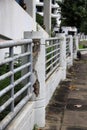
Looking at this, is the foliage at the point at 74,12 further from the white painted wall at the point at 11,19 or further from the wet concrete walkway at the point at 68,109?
the wet concrete walkway at the point at 68,109

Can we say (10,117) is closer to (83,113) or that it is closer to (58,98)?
(83,113)

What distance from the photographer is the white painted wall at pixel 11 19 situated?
1478cm

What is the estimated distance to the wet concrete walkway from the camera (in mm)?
→ 8152

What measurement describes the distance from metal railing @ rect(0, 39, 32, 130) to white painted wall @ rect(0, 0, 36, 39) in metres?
7.18

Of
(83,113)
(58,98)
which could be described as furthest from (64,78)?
(83,113)

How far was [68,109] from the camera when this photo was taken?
31.7 ft

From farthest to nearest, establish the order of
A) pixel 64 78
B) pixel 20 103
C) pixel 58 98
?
1. pixel 64 78
2. pixel 58 98
3. pixel 20 103

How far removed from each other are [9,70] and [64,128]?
7.62 feet

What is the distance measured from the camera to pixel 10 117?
5926mm

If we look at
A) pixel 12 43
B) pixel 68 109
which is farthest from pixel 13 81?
pixel 68 109

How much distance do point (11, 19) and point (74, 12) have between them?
90.5 ft

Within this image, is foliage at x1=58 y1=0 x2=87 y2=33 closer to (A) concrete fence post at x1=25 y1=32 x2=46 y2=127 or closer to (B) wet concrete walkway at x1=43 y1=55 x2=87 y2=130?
(B) wet concrete walkway at x1=43 y1=55 x2=87 y2=130

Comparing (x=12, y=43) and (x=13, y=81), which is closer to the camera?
(x=12, y=43)

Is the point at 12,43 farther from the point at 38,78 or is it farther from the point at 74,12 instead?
the point at 74,12
